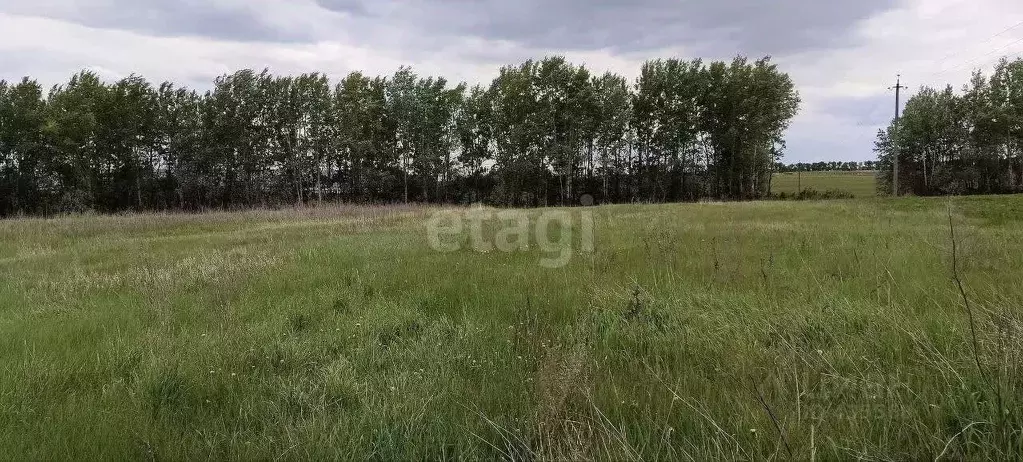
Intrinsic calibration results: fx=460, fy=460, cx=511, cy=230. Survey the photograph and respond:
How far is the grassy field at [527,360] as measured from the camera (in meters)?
2.10

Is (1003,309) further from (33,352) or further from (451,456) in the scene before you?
(33,352)

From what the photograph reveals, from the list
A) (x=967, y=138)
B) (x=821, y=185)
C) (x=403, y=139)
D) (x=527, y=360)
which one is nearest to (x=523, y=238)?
(x=527, y=360)

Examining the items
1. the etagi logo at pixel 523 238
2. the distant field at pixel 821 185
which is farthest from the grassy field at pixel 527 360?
the distant field at pixel 821 185

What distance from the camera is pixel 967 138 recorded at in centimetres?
4019

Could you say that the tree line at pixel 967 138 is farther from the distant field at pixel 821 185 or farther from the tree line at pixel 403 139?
the tree line at pixel 403 139

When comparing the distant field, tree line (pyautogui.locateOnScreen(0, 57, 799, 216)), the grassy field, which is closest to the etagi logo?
the grassy field

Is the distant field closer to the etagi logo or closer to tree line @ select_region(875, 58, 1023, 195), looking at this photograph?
tree line @ select_region(875, 58, 1023, 195)

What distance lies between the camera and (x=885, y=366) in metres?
2.74

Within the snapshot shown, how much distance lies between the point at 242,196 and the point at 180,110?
8.43m

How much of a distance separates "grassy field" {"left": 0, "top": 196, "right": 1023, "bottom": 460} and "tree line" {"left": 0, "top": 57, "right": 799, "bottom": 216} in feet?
102

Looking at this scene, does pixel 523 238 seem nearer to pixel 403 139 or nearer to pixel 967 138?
pixel 403 139

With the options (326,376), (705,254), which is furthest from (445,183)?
(326,376)

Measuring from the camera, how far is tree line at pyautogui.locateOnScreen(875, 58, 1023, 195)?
37.5 m

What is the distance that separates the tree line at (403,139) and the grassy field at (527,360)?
102 feet
